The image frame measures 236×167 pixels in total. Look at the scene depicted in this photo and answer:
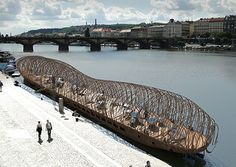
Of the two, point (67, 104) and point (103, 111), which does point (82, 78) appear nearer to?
point (67, 104)

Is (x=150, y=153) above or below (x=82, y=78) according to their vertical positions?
below

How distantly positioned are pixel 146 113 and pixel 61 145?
6.50 meters

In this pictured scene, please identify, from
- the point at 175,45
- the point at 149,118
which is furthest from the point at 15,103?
the point at 175,45

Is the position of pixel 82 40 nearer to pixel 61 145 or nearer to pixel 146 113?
pixel 146 113

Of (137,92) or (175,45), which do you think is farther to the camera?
(175,45)

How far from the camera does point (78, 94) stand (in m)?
36.6

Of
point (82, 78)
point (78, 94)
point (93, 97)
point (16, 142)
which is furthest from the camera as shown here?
point (82, 78)

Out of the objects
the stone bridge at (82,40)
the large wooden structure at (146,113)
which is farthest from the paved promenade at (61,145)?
the stone bridge at (82,40)

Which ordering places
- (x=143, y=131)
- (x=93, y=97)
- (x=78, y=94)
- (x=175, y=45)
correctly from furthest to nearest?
(x=175, y=45)
(x=78, y=94)
(x=93, y=97)
(x=143, y=131)

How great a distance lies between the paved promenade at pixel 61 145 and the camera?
20953 millimetres

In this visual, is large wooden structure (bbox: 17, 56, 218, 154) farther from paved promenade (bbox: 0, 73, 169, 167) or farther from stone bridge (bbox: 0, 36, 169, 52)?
stone bridge (bbox: 0, 36, 169, 52)

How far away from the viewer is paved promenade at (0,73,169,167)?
2095cm

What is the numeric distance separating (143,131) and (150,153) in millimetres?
1541

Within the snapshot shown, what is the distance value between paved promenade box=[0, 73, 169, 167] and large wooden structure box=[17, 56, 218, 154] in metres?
1.09
